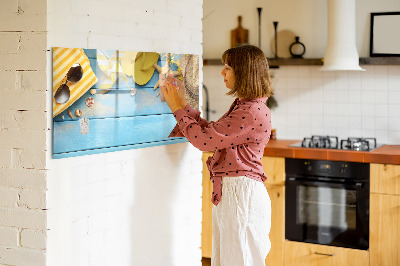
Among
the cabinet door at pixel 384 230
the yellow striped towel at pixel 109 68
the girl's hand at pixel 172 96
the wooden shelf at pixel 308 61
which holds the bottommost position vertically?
the cabinet door at pixel 384 230

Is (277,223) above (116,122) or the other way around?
the other way around

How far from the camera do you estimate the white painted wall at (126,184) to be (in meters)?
2.42

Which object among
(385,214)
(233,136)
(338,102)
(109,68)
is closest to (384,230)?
(385,214)

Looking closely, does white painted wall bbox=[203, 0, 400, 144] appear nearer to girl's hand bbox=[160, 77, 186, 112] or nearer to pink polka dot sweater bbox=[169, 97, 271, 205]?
pink polka dot sweater bbox=[169, 97, 271, 205]

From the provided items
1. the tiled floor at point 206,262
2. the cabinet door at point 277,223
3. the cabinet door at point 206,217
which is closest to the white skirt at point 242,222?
the cabinet door at point 277,223

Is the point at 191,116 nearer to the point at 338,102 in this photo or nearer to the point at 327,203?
the point at 327,203

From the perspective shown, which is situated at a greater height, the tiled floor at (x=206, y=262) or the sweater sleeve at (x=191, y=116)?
the sweater sleeve at (x=191, y=116)

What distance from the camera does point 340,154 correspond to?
4246mm

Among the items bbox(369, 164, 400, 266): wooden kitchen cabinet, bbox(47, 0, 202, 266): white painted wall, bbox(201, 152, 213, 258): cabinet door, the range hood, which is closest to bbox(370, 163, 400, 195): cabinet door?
bbox(369, 164, 400, 266): wooden kitchen cabinet

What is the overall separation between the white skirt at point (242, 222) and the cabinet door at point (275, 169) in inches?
62.7

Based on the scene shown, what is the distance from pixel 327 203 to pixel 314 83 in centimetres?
111

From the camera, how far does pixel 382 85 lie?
188 inches

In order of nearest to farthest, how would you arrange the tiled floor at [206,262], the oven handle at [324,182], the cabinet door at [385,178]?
the cabinet door at [385,178] → the oven handle at [324,182] → the tiled floor at [206,262]

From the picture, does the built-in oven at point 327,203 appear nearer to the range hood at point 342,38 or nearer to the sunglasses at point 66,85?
the range hood at point 342,38
